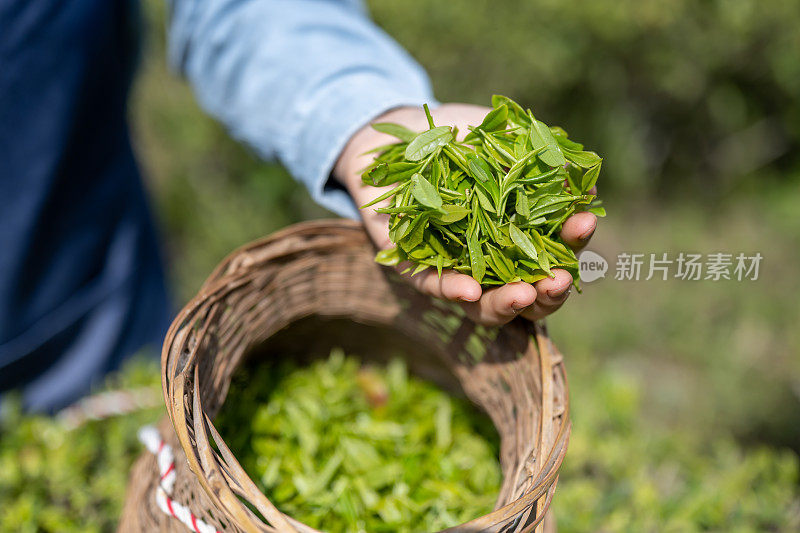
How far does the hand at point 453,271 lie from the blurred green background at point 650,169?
97 cm

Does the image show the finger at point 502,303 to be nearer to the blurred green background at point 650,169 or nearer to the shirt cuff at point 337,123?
the shirt cuff at point 337,123

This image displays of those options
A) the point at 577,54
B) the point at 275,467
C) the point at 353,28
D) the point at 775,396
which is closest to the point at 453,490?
the point at 275,467

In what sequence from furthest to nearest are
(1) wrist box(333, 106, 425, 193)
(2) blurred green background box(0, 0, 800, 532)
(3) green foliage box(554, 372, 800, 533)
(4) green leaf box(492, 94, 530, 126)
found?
(2) blurred green background box(0, 0, 800, 532) < (3) green foliage box(554, 372, 800, 533) < (1) wrist box(333, 106, 425, 193) < (4) green leaf box(492, 94, 530, 126)

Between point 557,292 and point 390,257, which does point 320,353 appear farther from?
point 557,292

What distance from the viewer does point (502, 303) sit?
2.26 ft

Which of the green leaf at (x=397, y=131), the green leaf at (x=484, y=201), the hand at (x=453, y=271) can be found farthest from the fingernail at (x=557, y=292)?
the green leaf at (x=397, y=131)

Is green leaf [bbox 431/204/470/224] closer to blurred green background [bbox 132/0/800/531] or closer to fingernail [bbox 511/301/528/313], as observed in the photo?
fingernail [bbox 511/301/528/313]

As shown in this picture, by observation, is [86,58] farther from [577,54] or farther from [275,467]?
[577,54]

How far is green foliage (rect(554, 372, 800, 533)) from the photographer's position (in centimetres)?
106

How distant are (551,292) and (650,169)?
2147 mm

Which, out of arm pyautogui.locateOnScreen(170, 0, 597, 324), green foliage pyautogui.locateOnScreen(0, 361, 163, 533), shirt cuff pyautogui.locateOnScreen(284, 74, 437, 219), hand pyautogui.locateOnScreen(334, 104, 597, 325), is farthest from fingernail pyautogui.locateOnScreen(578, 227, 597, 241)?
green foliage pyautogui.locateOnScreen(0, 361, 163, 533)

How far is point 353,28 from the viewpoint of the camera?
989mm

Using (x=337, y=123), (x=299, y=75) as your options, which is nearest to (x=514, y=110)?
(x=337, y=123)

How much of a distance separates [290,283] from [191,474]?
316mm
